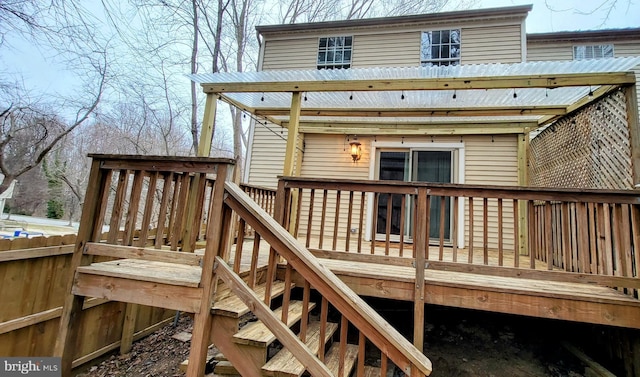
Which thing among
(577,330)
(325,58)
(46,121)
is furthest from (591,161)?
(46,121)

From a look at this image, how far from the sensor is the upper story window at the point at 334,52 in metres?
7.35

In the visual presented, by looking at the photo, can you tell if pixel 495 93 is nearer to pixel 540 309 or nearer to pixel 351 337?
pixel 540 309

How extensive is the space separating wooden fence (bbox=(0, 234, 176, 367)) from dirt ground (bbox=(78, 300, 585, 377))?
447 millimetres

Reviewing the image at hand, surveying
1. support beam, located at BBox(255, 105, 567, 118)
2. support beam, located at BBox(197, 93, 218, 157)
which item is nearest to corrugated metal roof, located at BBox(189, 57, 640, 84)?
support beam, located at BBox(197, 93, 218, 157)

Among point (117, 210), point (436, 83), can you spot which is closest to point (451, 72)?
point (436, 83)

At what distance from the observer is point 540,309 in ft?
8.70

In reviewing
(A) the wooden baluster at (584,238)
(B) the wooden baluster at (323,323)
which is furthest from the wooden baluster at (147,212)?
(A) the wooden baluster at (584,238)

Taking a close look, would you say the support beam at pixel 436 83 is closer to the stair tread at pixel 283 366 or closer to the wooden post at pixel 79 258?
the wooden post at pixel 79 258

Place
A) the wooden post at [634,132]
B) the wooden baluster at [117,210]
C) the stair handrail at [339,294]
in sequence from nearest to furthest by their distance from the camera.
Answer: the stair handrail at [339,294] → the wooden baluster at [117,210] → the wooden post at [634,132]

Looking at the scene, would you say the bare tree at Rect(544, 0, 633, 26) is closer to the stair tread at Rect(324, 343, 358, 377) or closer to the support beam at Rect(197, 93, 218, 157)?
the stair tread at Rect(324, 343, 358, 377)

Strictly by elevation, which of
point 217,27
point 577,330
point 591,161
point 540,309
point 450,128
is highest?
point 217,27

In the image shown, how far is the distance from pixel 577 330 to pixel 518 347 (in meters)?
0.82

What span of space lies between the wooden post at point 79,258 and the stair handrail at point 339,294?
49.6 inches

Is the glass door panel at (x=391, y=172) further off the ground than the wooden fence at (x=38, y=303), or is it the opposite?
the glass door panel at (x=391, y=172)
